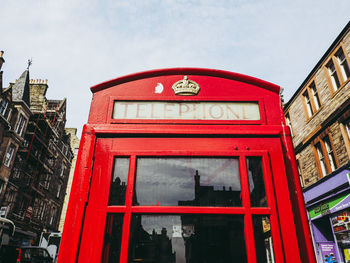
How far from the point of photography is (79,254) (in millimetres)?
1959

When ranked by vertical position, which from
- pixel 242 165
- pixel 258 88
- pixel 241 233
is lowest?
pixel 241 233

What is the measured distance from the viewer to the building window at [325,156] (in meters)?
11.0

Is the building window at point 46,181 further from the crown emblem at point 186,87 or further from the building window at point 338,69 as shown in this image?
the crown emblem at point 186,87

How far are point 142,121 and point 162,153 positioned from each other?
0.41 meters

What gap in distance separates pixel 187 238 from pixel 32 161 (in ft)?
80.4

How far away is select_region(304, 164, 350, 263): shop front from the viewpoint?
912 centimetres

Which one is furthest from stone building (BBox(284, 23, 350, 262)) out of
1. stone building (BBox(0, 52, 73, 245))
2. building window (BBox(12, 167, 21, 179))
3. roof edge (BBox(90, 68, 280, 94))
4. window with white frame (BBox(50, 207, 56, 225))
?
window with white frame (BBox(50, 207, 56, 225))

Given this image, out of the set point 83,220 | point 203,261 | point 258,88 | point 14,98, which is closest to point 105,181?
point 83,220

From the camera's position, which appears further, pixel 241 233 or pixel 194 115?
pixel 194 115

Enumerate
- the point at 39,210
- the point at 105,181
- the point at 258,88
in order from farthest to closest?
the point at 39,210 → the point at 258,88 → the point at 105,181

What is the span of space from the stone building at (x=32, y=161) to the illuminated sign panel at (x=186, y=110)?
63.3 feet

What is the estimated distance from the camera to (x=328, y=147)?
11461 millimetres

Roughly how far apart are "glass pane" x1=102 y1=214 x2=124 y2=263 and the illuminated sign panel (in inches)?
38.5

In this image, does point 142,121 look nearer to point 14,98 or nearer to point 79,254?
point 79,254
